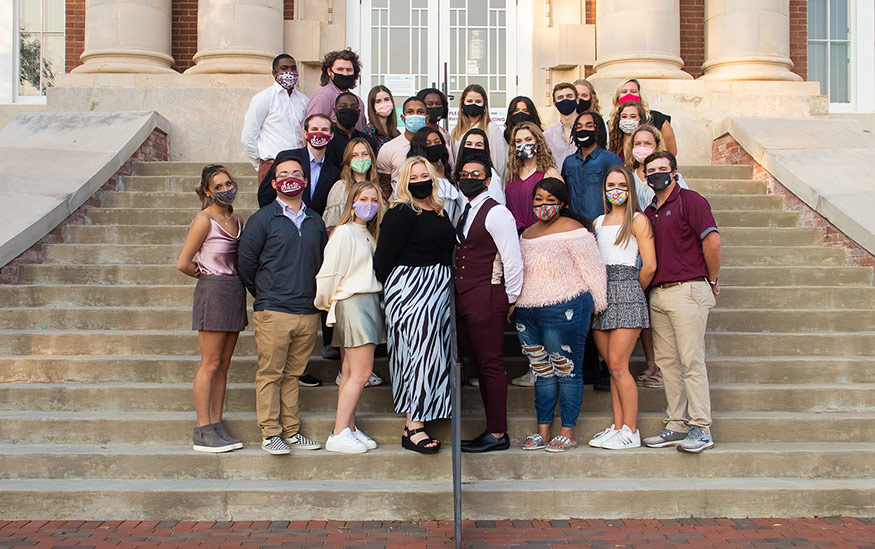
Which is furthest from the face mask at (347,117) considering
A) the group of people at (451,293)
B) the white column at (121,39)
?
the white column at (121,39)

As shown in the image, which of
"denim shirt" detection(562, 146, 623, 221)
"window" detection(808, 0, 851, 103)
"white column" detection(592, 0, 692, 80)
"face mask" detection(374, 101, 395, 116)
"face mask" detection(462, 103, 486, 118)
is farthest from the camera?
"window" detection(808, 0, 851, 103)

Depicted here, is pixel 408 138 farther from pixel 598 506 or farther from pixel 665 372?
pixel 598 506

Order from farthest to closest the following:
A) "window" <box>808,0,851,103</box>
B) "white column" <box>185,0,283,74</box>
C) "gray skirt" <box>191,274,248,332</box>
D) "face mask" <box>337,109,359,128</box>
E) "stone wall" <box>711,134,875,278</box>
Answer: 1. "window" <box>808,0,851,103</box>
2. "white column" <box>185,0,283,74</box>
3. "stone wall" <box>711,134,875,278</box>
4. "face mask" <box>337,109,359,128</box>
5. "gray skirt" <box>191,274,248,332</box>

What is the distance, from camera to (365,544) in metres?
4.76

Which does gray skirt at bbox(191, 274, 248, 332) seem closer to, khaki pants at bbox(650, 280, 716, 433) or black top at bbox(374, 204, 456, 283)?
black top at bbox(374, 204, 456, 283)

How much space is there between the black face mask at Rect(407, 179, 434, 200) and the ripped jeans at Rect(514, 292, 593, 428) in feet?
3.31

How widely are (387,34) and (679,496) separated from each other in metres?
10.4

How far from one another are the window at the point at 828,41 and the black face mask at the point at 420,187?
1151 centimetres

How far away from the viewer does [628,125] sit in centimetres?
696

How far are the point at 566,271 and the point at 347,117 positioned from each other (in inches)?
93.5

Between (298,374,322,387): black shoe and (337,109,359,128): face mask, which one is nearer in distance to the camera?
(298,374,322,387): black shoe

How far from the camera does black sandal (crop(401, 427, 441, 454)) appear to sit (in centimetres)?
548

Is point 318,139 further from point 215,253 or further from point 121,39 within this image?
point 121,39

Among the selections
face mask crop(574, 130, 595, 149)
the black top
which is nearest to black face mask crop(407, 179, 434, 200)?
the black top
